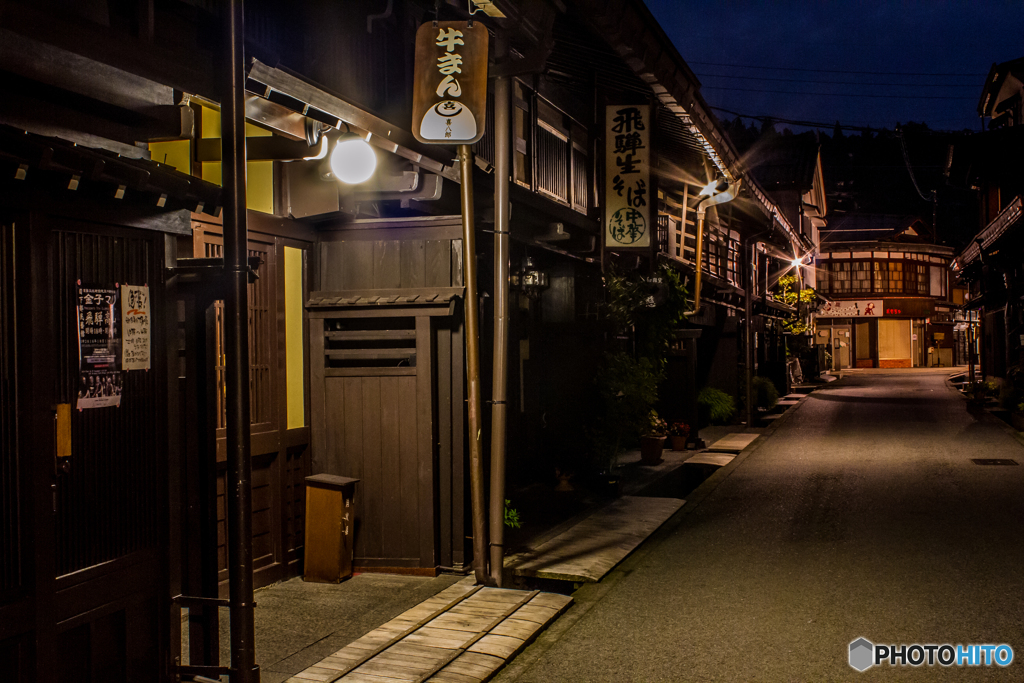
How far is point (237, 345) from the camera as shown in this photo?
5.15 m

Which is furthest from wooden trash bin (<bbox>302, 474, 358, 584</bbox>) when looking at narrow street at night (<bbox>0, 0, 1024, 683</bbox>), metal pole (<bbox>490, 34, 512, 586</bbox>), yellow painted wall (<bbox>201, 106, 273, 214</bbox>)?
yellow painted wall (<bbox>201, 106, 273, 214</bbox>)

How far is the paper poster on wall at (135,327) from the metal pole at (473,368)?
12.4ft

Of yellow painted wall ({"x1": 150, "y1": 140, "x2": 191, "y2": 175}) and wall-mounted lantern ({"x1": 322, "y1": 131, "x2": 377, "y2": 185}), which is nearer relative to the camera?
yellow painted wall ({"x1": 150, "y1": 140, "x2": 191, "y2": 175})

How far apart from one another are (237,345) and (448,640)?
3421 millimetres

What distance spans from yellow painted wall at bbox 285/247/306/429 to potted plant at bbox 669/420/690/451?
1258cm

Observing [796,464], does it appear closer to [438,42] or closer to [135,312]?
[438,42]

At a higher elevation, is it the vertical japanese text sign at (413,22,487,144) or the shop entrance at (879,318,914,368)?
the vertical japanese text sign at (413,22,487,144)

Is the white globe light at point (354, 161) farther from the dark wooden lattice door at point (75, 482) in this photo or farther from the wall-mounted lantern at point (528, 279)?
the wall-mounted lantern at point (528, 279)

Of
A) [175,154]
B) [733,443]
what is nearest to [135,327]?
[175,154]

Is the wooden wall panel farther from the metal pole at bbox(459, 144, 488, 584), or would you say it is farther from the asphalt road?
the asphalt road

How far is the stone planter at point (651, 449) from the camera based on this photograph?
1806 cm

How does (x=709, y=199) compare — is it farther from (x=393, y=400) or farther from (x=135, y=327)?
(x=135, y=327)

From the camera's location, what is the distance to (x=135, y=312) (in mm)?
5453

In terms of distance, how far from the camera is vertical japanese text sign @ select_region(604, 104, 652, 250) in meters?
15.6
